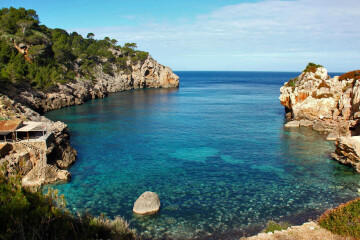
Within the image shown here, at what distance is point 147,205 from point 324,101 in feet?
162

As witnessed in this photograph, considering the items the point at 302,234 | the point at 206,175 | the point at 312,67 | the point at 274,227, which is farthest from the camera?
the point at 312,67

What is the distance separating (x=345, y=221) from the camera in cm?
1892

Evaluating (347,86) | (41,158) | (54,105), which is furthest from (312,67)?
(54,105)

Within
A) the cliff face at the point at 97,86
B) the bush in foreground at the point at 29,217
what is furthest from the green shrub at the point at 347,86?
the cliff face at the point at 97,86

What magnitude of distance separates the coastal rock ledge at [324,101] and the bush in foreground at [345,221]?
1137 inches

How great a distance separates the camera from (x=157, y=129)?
188 feet

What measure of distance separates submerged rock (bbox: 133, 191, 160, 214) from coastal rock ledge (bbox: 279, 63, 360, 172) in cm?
3568

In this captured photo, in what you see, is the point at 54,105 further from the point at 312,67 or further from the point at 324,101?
the point at 312,67

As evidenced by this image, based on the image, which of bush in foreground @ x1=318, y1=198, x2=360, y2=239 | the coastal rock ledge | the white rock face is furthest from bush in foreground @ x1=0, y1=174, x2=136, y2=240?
the white rock face

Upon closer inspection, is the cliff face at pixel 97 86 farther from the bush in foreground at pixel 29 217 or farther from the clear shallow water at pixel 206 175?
the bush in foreground at pixel 29 217

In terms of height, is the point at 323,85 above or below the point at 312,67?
below

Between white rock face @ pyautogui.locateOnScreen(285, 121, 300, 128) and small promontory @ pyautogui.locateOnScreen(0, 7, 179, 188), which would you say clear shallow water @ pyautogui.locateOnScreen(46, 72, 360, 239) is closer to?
white rock face @ pyautogui.locateOnScreen(285, 121, 300, 128)

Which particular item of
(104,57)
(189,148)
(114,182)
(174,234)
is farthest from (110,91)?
(174,234)

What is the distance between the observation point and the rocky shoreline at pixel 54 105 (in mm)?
31578
